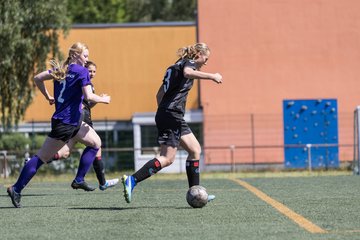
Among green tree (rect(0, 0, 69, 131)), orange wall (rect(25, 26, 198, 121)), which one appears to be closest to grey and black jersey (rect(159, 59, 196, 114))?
green tree (rect(0, 0, 69, 131))

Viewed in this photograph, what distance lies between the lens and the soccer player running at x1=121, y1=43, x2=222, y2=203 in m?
9.75

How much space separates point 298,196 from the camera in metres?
11.2

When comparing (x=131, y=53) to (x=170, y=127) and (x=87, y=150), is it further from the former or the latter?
(x=170, y=127)

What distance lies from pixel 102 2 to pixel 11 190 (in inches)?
2132

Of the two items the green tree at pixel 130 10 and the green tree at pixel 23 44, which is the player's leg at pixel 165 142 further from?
the green tree at pixel 130 10

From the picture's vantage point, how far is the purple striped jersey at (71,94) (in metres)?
10.1

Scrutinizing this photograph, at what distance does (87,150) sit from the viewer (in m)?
→ 12.2

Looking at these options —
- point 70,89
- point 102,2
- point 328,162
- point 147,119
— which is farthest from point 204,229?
point 102,2

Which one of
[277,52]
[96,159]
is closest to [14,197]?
[96,159]

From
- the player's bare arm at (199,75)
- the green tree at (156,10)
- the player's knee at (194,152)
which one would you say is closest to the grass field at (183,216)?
the player's knee at (194,152)

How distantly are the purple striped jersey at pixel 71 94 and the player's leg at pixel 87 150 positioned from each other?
1.56 metres

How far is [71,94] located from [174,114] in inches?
45.7

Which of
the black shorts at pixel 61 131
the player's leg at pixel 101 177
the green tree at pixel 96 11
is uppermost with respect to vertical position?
the green tree at pixel 96 11

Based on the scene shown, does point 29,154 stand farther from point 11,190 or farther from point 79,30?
point 11,190
